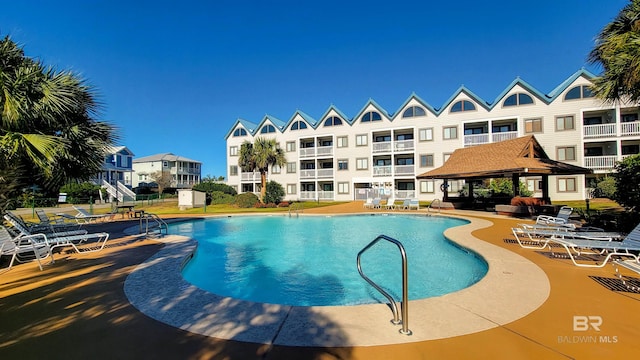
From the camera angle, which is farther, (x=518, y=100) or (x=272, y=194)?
(x=272, y=194)

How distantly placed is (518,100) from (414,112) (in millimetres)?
9953

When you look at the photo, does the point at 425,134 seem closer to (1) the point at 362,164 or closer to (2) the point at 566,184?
(1) the point at 362,164

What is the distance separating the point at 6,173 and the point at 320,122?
3195cm

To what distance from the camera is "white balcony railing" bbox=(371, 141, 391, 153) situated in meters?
33.0

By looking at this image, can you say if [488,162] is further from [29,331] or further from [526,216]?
[29,331]

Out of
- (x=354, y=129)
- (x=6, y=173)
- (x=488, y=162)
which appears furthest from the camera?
(x=354, y=129)

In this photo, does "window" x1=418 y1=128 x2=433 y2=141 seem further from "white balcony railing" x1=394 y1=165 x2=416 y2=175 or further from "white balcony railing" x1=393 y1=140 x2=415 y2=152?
"white balcony railing" x1=394 y1=165 x2=416 y2=175

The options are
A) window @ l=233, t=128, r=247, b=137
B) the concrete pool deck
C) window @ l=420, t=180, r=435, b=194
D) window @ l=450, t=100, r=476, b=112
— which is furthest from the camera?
window @ l=233, t=128, r=247, b=137

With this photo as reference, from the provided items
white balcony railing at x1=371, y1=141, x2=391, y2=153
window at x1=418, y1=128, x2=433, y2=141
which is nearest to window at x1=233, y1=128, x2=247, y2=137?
white balcony railing at x1=371, y1=141, x2=391, y2=153

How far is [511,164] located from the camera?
16344 millimetres

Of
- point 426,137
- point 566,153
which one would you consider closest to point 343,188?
point 426,137

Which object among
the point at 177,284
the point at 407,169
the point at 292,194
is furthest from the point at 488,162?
the point at 292,194

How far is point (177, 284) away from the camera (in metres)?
5.29

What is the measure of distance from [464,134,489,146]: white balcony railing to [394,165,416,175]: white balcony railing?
5994 mm
